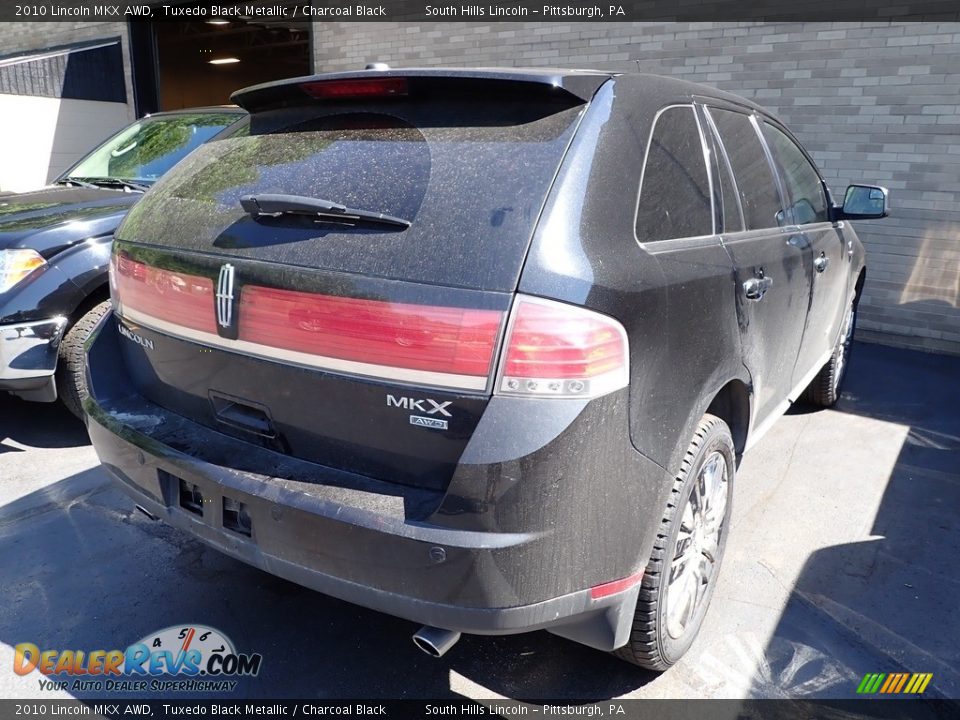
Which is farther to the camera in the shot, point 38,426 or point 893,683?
point 38,426

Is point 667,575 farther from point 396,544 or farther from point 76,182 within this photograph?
point 76,182

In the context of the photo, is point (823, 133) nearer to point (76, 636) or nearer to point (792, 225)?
point (792, 225)

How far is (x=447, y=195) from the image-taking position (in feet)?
6.09

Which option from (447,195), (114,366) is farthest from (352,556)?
(114,366)

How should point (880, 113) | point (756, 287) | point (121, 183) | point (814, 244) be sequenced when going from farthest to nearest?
point (880, 113) < point (121, 183) < point (814, 244) < point (756, 287)

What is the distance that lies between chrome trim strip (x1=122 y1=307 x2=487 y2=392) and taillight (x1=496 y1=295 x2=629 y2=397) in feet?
0.27

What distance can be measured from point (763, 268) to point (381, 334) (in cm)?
163

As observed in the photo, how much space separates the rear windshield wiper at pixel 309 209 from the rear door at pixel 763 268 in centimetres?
125

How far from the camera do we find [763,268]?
273 centimetres

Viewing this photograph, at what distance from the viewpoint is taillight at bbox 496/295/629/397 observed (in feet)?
5.51

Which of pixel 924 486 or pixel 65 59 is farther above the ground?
pixel 65 59

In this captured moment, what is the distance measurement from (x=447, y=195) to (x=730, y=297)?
1062 mm

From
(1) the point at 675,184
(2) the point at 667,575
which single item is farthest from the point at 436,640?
(1) the point at 675,184

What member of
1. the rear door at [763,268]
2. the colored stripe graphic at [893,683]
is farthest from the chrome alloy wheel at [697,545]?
the colored stripe graphic at [893,683]
